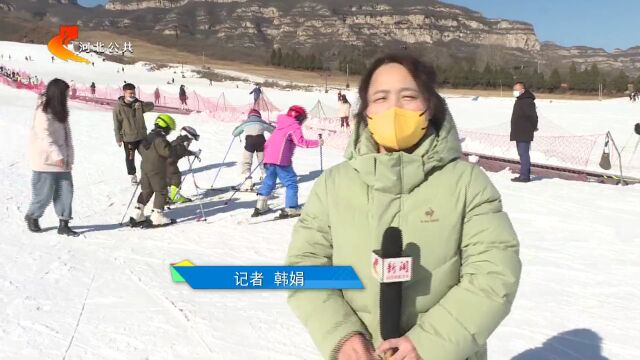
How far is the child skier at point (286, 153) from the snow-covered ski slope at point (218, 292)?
0.40m

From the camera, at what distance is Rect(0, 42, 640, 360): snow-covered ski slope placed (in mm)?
3854

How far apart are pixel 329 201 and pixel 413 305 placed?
46cm

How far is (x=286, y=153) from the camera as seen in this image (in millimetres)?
7797

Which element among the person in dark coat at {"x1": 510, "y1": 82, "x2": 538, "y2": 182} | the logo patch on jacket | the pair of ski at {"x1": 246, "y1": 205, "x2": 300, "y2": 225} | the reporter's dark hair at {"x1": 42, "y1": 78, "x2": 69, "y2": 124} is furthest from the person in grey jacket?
the logo patch on jacket

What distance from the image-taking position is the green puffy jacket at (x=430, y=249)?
1.66 metres

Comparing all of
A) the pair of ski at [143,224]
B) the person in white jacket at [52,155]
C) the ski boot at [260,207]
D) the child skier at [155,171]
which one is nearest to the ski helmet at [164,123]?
the child skier at [155,171]

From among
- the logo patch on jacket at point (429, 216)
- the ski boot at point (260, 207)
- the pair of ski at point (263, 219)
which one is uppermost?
the logo patch on jacket at point (429, 216)

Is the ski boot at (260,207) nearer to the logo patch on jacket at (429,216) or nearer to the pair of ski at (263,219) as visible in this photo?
the pair of ski at (263,219)

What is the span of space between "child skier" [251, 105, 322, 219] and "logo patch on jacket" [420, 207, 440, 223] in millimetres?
6027

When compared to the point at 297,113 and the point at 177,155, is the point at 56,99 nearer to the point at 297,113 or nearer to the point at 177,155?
the point at 177,155

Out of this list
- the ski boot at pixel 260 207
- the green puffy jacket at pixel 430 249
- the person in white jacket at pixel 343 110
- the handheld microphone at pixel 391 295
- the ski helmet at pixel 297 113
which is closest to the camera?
the handheld microphone at pixel 391 295

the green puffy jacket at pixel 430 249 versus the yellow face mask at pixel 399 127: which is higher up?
the yellow face mask at pixel 399 127

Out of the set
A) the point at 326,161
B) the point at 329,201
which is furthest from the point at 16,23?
the point at 329,201

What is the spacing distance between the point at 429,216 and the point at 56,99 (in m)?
5.92
